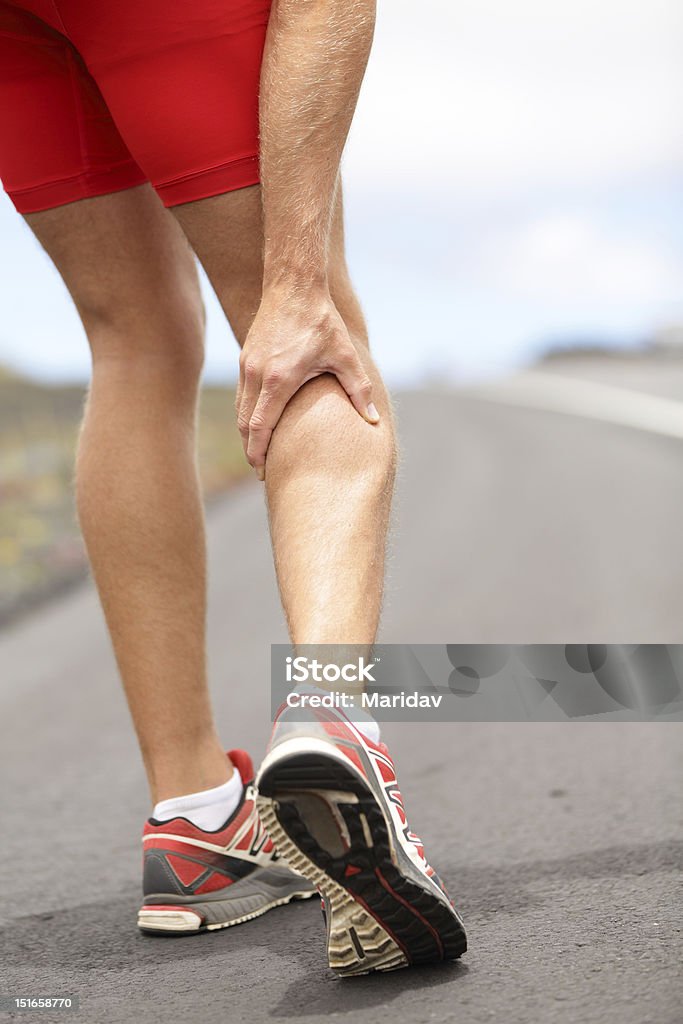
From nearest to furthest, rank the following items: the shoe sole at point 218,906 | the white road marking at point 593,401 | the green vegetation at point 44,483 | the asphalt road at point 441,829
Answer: the asphalt road at point 441,829, the shoe sole at point 218,906, the green vegetation at point 44,483, the white road marking at point 593,401

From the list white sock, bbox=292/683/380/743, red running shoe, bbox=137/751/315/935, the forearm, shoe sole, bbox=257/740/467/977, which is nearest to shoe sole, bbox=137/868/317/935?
red running shoe, bbox=137/751/315/935

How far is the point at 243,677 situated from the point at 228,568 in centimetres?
182

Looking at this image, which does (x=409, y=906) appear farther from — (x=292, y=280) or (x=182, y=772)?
(x=292, y=280)

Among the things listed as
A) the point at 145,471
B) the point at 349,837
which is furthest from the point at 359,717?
the point at 145,471

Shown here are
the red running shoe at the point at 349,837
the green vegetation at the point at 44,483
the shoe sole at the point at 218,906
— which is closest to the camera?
the red running shoe at the point at 349,837

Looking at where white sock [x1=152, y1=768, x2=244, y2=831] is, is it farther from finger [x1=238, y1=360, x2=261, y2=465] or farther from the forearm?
the forearm

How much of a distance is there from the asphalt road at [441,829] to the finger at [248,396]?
519 mm

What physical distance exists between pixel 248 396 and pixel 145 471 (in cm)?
33

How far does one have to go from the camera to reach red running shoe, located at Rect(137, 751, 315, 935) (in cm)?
139

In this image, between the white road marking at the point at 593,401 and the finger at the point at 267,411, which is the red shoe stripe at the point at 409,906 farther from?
the white road marking at the point at 593,401

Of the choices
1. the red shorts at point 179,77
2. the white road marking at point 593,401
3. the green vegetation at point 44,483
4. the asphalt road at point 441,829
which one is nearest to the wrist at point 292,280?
the red shorts at point 179,77

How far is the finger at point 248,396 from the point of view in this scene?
1168mm

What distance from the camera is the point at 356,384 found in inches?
46.5

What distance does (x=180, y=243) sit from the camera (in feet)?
4.94
